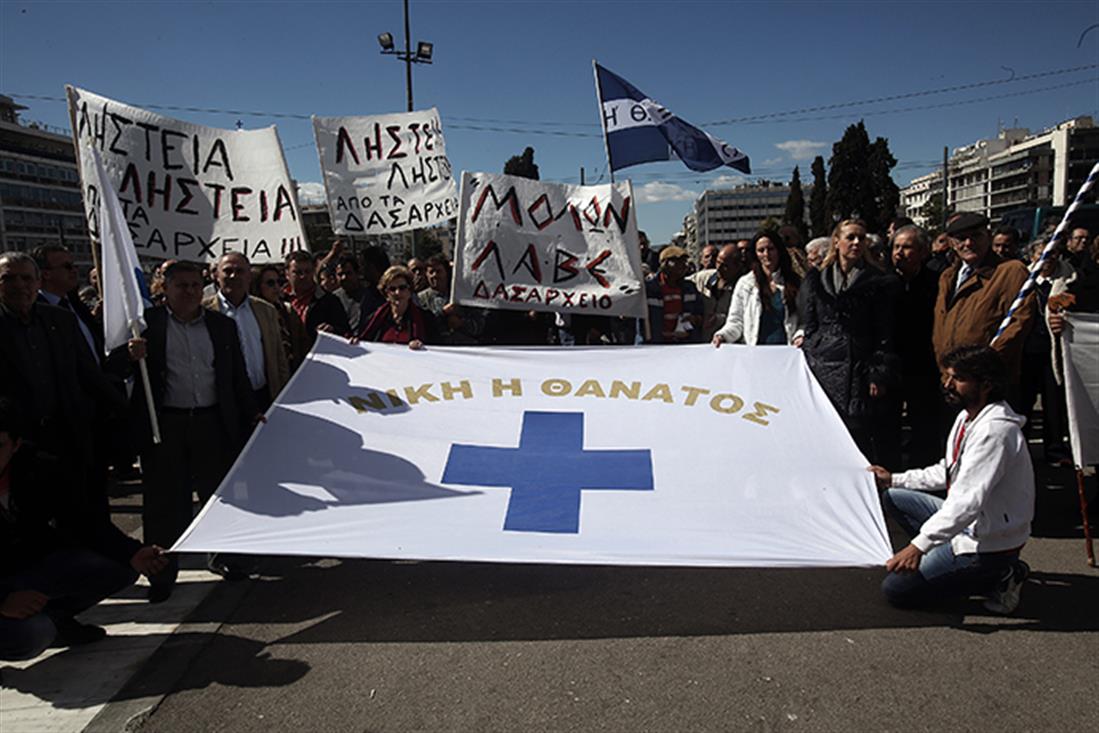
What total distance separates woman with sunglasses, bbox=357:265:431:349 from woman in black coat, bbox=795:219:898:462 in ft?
7.76

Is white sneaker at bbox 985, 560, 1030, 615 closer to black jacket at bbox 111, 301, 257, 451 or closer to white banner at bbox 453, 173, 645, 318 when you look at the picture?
white banner at bbox 453, 173, 645, 318

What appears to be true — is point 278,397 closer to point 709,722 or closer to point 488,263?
point 488,263

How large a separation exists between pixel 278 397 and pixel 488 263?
1.68 m

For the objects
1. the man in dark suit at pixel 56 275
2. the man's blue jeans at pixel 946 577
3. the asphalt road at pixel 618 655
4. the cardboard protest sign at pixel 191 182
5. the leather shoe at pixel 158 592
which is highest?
the cardboard protest sign at pixel 191 182

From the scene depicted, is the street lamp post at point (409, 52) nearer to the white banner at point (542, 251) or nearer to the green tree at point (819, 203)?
the white banner at point (542, 251)

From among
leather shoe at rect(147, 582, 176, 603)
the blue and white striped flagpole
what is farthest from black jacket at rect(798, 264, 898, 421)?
leather shoe at rect(147, 582, 176, 603)

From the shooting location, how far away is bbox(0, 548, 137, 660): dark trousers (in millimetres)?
2838

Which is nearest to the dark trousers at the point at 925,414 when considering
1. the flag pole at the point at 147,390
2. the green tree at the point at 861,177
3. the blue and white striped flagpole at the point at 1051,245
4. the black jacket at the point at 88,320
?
the blue and white striped flagpole at the point at 1051,245

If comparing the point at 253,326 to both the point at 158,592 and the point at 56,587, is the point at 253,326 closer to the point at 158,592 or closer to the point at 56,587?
the point at 158,592

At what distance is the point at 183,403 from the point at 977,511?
3632 millimetres

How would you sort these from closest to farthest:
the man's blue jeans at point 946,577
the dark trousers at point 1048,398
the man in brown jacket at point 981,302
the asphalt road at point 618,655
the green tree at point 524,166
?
1. the asphalt road at point 618,655
2. the man's blue jeans at point 946,577
3. the man in brown jacket at point 981,302
4. the dark trousers at point 1048,398
5. the green tree at point 524,166

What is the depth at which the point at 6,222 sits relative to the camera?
76.6 metres

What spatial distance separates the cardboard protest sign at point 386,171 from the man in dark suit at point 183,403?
3.00 meters

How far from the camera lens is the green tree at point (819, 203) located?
56.5m
